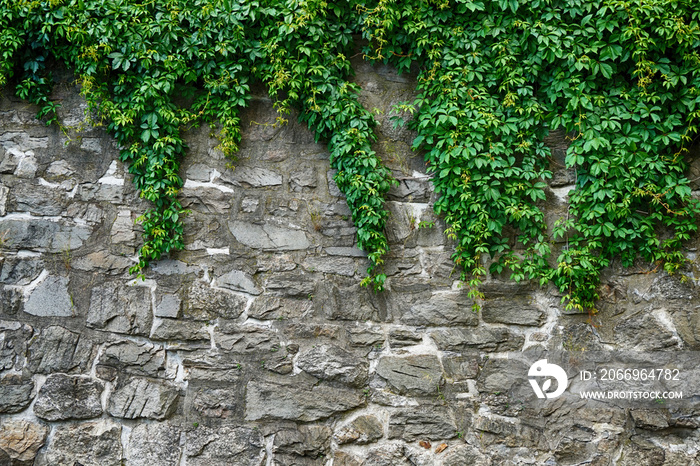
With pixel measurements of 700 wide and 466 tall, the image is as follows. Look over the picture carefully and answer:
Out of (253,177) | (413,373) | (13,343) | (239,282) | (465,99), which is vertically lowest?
(413,373)

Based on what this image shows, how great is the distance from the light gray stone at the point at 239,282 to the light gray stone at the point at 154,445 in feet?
2.68

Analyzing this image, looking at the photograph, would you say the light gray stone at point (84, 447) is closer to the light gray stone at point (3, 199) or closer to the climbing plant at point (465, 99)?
the climbing plant at point (465, 99)

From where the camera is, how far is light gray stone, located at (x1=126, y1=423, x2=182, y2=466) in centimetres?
272

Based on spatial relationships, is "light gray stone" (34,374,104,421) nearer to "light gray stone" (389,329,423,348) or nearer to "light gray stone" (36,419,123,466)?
"light gray stone" (36,419,123,466)

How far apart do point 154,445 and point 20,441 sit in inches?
27.8

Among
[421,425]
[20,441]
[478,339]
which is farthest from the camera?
[478,339]

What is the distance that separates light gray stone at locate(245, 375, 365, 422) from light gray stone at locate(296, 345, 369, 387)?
62 mm

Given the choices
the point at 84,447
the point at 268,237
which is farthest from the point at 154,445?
the point at 268,237

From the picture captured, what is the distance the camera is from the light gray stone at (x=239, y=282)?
9.50 feet

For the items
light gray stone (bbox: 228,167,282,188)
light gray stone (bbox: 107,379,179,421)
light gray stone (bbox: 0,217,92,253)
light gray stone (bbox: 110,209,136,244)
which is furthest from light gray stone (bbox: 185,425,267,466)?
light gray stone (bbox: 228,167,282,188)

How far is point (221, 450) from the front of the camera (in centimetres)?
274

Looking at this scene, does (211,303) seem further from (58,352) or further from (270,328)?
(58,352)

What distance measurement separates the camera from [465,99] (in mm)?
2918

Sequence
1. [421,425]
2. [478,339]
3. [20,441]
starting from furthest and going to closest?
[478,339] < [421,425] < [20,441]
